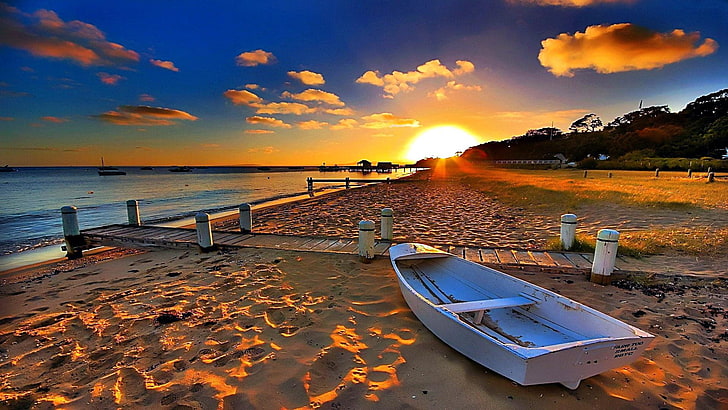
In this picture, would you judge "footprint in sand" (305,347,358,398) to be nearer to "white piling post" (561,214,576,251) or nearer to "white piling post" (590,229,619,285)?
"white piling post" (590,229,619,285)

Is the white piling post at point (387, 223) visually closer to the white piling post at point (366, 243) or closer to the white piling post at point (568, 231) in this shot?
the white piling post at point (366, 243)

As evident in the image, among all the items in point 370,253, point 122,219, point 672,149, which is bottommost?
point 122,219

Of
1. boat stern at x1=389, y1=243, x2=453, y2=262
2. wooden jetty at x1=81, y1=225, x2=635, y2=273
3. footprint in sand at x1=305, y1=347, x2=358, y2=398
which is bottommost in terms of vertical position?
footprint in sand at x1=305, y1=347, x2=358, y2=398

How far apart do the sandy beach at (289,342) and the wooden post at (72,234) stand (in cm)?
192

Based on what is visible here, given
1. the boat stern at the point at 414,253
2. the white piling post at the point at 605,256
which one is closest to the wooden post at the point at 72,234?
the boat stern at the point at 414,253

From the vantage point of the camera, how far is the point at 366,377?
2.84m

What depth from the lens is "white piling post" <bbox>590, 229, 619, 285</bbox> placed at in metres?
4.66

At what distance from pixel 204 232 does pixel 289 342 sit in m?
4.43

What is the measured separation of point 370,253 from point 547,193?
13967 millimetres

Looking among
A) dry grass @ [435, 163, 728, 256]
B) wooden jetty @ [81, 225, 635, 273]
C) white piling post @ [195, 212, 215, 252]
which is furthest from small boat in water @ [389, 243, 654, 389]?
white piling post @ [195, 212, 215, 252]

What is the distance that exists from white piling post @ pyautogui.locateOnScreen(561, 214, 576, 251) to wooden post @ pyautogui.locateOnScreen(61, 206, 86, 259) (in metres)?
11.7

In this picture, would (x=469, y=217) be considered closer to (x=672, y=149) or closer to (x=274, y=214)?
(x=274, y=214)

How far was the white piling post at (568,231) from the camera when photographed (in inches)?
243

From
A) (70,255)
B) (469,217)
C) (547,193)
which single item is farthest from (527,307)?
(547,193)
